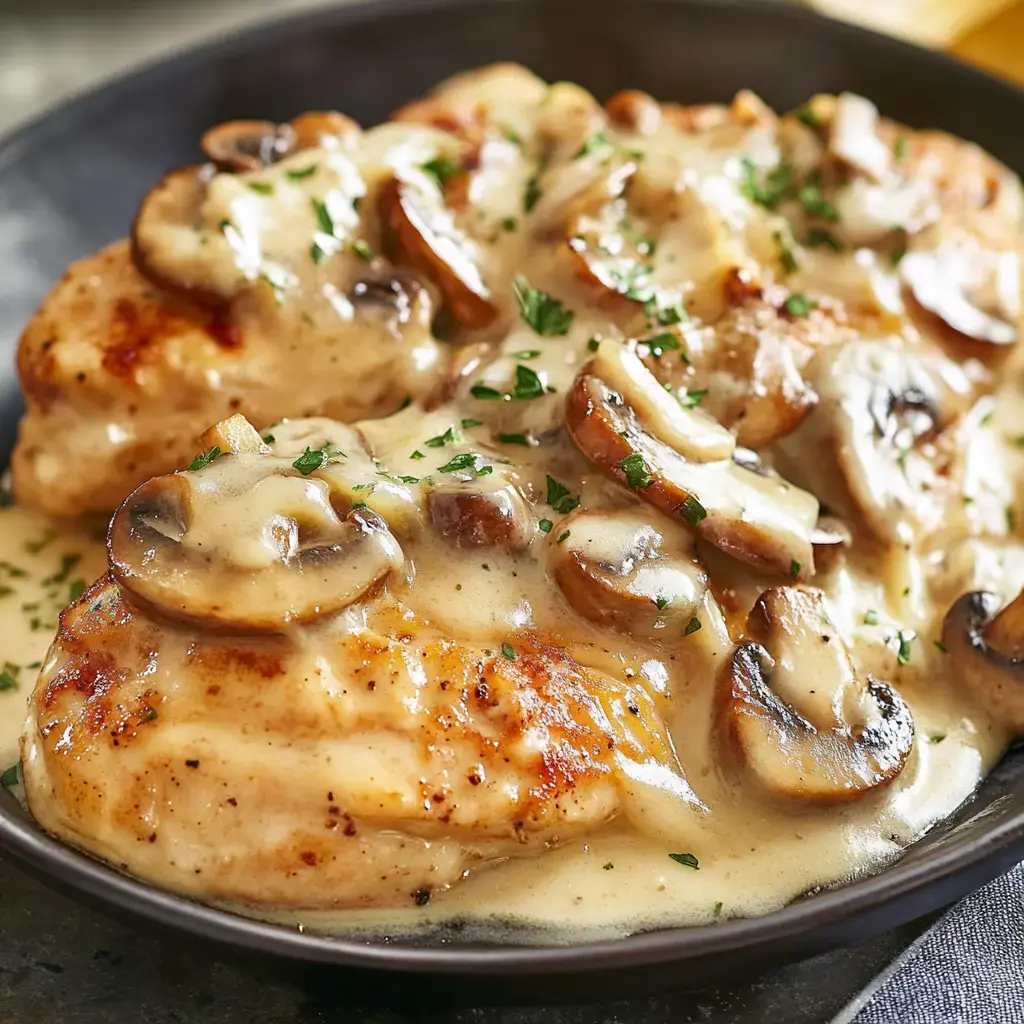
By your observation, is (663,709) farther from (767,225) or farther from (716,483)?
(767,225)

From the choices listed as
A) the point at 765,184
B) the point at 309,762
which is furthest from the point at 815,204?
the point at 309,762

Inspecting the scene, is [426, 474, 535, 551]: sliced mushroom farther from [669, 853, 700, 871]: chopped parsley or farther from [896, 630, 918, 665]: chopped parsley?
[896, 630, 918, 665]: chopped parsley

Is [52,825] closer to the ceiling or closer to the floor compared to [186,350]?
closer to the floor

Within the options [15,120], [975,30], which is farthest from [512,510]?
[15,120]

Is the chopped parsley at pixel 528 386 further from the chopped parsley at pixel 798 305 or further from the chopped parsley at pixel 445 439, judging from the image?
the chopped parsley at pixel 798 305

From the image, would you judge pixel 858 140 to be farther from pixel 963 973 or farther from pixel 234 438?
pixel 963 973

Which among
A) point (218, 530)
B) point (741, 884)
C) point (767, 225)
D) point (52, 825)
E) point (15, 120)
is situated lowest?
point (15, 120)

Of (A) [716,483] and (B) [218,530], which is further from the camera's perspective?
(A) [716,483]

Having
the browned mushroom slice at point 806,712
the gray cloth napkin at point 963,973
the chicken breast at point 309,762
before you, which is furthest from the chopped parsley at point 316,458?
the gray cloth napkin at point 963,973

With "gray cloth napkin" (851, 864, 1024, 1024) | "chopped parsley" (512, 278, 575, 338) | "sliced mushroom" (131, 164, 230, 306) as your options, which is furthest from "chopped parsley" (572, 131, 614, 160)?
"gray cloth napkin" (851, 864, 1024, 1024)
